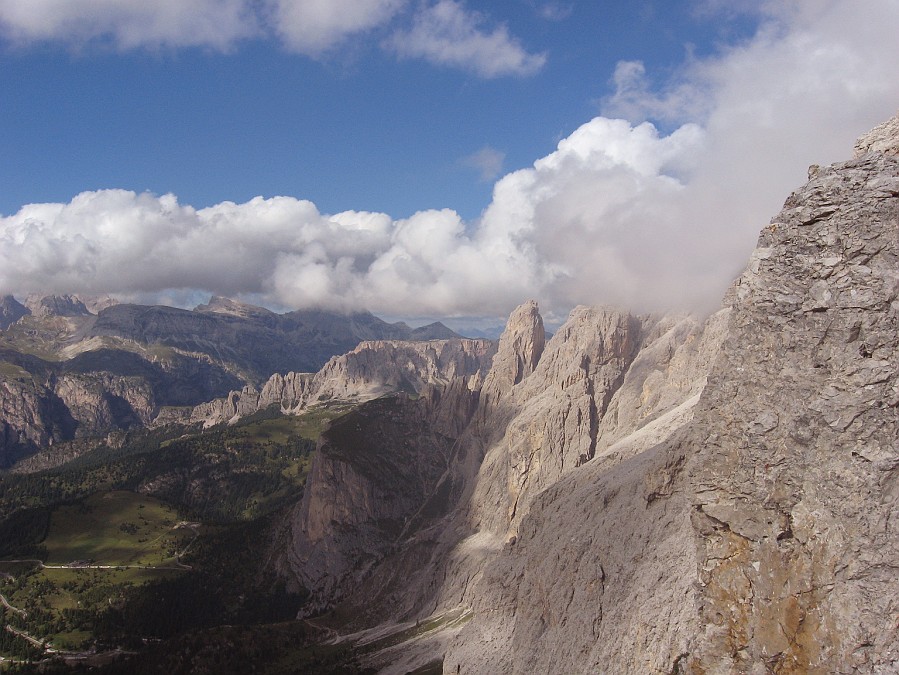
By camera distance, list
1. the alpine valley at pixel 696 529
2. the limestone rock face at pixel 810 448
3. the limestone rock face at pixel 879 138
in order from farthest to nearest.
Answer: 1. the limestone rock face at pixel 879 138
2. the alpine valley at pixel 696 529
3. the limestone rock face at pixel 810 448

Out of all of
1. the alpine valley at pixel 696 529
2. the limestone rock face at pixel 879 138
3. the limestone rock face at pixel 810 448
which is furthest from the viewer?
the limestone rock face at pixel 879 138

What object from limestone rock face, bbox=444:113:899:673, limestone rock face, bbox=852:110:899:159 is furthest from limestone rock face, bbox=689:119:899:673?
limestone rock face, bbox=852:110:899:159

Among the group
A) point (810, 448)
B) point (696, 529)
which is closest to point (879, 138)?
point (810, 448)

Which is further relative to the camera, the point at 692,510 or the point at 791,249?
the point at 692,510

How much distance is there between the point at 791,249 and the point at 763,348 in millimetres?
3480

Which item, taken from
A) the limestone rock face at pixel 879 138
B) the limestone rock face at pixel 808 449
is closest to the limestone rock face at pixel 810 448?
the limestone rock face at pixel 808 449

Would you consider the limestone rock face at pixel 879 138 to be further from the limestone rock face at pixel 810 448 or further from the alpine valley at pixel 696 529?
the limestone rock face at pixel 810 448

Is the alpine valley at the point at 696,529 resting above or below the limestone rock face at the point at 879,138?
below

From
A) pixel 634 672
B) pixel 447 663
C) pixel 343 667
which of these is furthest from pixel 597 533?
pixel 343 667

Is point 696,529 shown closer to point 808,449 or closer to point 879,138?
point 808,449

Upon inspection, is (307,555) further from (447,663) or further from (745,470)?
(745,470)

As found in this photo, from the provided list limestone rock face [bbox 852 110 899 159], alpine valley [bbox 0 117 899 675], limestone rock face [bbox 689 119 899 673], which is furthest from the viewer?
limestone rock face [bbox 852 110 899 159]

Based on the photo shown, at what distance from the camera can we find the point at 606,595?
55.1 meters

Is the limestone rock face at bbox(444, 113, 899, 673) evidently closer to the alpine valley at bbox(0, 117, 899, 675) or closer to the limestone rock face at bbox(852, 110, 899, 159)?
the alpine valley at bbox(0, 117, 899, 675)
